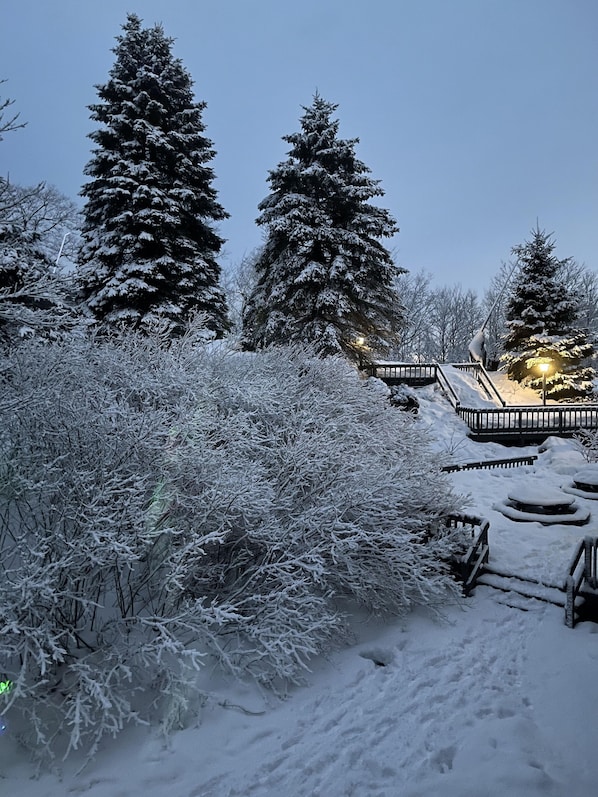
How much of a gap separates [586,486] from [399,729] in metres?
8.08

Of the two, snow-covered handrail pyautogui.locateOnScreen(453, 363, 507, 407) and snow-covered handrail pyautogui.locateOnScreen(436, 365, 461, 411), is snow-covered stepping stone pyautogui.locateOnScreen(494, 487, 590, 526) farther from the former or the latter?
snow-covered handrail pyautogui.locateOnScreen(453, 363, 507, 407)

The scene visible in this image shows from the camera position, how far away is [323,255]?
16.2 m

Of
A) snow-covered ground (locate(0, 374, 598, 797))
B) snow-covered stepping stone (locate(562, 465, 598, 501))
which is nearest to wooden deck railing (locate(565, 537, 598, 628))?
snow-covered ground (locate(0, 374, 598, 797))

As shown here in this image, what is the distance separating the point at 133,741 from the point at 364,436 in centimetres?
438

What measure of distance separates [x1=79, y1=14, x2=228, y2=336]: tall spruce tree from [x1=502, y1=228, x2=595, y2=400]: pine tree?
1591 centimetres

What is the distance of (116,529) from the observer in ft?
12.3

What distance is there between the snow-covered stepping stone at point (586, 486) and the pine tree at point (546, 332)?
12663 mm

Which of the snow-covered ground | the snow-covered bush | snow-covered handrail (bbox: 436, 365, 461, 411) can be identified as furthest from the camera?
snow-covered handrail (bbox: 436, 365, 461, 411)

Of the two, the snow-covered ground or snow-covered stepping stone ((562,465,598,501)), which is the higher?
snow-covered stepping stone ((562,465,598,501))

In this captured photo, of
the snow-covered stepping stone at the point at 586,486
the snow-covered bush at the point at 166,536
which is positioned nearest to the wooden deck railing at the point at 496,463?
the snow-covered stepping stone at the point at 586,486

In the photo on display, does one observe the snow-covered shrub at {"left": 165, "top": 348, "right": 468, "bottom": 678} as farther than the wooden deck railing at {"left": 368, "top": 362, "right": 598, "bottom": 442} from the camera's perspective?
No

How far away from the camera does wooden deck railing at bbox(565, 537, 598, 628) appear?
4996 millimetres

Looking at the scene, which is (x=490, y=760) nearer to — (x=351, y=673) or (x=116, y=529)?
(x=351, y=673)

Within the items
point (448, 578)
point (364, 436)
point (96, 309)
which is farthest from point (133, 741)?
point (96, 309)
